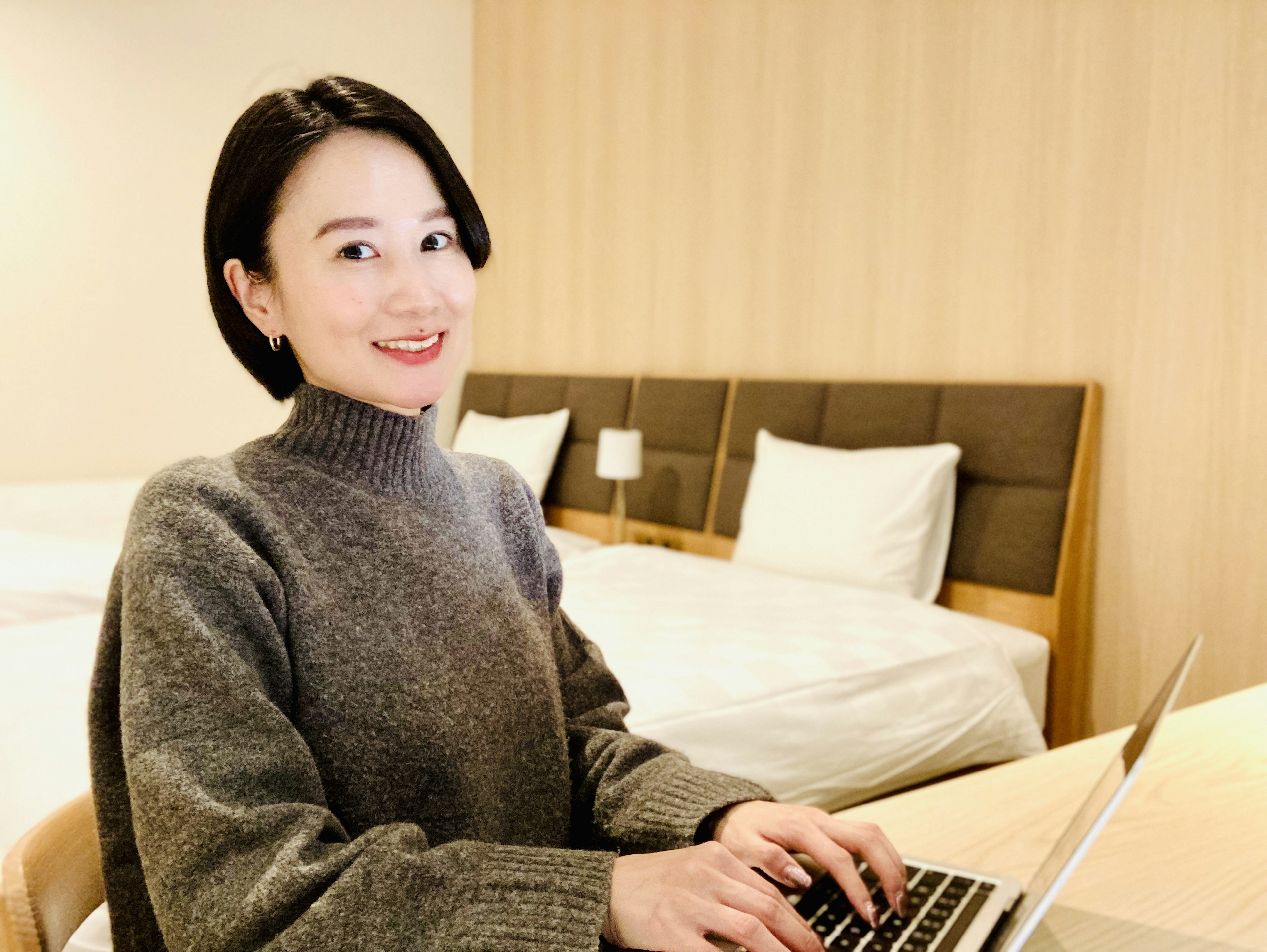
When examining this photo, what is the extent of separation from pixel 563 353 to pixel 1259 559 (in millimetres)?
2512

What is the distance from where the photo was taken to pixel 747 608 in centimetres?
218

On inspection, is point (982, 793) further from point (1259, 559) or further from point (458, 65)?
point (458, 65)

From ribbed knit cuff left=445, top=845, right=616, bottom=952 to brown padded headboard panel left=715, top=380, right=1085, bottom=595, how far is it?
1973 mm

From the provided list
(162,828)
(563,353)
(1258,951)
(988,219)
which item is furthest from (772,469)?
(162,828)

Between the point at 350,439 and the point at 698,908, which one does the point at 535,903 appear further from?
the point at 350,439

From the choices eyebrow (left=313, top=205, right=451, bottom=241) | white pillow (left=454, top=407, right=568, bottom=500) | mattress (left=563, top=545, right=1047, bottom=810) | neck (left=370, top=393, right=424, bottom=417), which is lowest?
mattress (left=563, top=545, right=1047, bottom=810)

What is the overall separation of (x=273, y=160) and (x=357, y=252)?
0.08m

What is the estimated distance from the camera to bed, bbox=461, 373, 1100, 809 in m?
1.71

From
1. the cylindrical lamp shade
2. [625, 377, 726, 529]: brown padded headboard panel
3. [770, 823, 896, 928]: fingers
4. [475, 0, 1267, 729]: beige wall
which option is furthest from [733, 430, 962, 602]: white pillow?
[770, 823, 896, 928]: fingers

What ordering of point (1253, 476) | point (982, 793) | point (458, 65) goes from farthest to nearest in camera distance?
1. point (458, 65)
2. point (1253, 476)
3. point (982, 793)

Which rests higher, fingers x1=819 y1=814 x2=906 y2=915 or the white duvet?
fingers x1=819 y1=814 x2=906 y2=915

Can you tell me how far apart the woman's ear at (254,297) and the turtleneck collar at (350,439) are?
0.16 ft

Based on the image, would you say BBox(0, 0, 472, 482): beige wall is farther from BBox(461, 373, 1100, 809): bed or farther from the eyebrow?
the eyebrow

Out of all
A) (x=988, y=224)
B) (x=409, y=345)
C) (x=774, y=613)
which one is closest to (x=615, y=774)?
(x=409, y=345)
